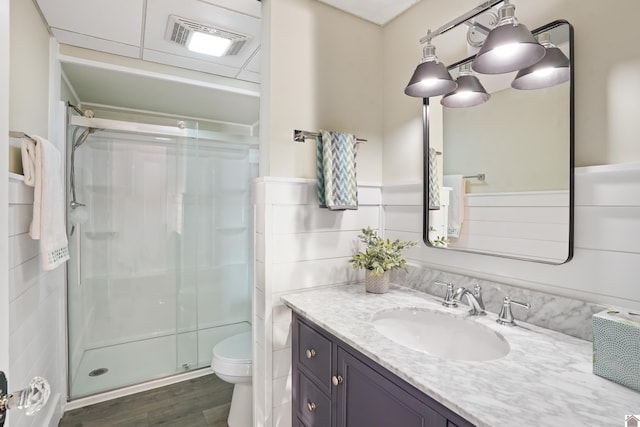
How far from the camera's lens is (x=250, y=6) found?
1.65m

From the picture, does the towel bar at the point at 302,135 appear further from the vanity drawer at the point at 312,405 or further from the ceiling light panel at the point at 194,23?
the vanity drawer at the point at 312,405

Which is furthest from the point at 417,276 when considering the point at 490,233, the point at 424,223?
the point at 490,233

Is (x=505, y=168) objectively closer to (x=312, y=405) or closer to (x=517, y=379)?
(x=517, y=379)

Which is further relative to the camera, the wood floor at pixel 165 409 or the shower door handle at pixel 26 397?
the wood floor at pixel 165 409

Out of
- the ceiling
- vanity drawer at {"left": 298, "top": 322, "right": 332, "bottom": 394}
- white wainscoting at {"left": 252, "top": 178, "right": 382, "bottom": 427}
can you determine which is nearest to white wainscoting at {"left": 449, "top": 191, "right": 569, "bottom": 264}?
white wainscoting at {"left": 252, "top": 178, "right": 382, "bottom": 427}

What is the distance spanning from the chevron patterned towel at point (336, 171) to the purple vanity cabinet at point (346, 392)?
57 centimetres

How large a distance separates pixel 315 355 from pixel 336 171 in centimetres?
83

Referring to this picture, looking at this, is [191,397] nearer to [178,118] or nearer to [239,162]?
[239,162]

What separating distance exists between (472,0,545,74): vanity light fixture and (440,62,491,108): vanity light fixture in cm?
22

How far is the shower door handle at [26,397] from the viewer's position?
60cm

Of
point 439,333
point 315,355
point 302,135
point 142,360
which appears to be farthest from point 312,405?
point 142,360

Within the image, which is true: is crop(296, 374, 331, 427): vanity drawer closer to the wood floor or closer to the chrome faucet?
the chrome faucet

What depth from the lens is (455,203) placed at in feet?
4.80

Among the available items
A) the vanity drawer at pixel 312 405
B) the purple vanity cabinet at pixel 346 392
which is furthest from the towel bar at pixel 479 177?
the vanity drawer at pixel 312 405
